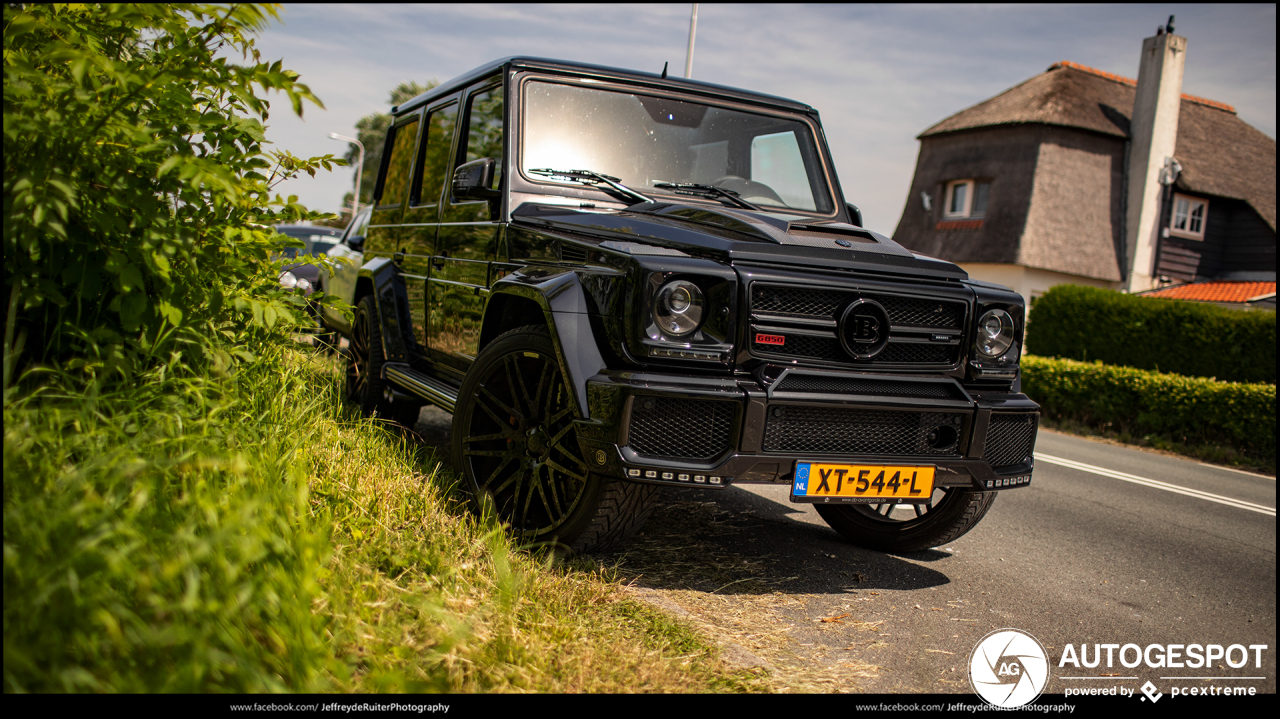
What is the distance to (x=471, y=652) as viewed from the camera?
2.32 metres

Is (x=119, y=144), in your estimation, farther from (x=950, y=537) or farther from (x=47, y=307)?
(x=950, y=537)

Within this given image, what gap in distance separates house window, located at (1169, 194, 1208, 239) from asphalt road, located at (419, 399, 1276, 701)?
23755 mm

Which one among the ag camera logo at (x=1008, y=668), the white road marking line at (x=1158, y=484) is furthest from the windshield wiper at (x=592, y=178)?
the white road marking line at (x=1158, y=484)

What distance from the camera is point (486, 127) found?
4.47 meters

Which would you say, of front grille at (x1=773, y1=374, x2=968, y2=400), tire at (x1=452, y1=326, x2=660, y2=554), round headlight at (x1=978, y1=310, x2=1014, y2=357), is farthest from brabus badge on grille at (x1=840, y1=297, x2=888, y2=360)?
tire at (x1=452, y1=326, x2=660, y2=554)

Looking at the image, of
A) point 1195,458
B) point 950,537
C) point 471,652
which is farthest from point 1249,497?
point 471,652

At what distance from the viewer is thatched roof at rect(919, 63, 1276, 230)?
25.8 meters

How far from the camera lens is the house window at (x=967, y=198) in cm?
2817

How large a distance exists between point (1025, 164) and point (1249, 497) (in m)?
21.2

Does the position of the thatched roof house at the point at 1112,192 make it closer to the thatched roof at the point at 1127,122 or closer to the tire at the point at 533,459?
the thatched roof at the point at 1127,122

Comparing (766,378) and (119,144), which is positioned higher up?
(119,144)

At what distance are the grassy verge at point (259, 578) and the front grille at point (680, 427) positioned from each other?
0.60 m

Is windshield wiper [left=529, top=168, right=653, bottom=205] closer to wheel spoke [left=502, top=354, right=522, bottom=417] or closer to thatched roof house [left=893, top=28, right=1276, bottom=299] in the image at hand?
wheel spoke [left=502, top=354, right=522, bottom=417]
